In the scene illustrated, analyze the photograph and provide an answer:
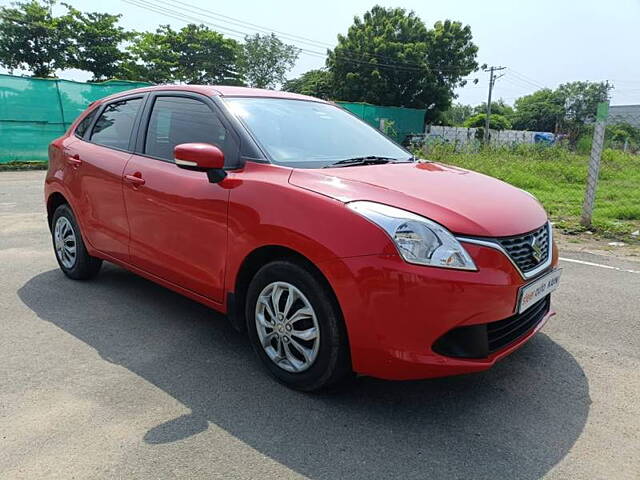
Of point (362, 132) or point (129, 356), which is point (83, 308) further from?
point (362, 132)

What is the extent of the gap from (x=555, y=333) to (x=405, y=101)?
36.6 meters

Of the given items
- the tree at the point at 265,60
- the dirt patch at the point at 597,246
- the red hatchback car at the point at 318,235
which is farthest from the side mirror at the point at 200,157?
the tree at the point at 265,60

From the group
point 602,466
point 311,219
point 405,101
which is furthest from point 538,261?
point 405,101

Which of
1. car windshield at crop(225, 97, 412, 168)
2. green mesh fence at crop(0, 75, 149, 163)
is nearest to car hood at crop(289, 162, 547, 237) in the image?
car windshield at crop(225, 97, 412, 168)

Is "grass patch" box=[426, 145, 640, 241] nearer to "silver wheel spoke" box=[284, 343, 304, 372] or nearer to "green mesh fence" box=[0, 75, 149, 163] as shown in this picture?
"silver wheel spoke" box=[284, 343, 304, 372]

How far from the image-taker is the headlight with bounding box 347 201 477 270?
2305 mm

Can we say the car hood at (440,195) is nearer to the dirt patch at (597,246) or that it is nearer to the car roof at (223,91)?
the car roof at (223,91)

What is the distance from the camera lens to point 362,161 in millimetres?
3287

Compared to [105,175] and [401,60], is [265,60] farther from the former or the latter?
[105,175]

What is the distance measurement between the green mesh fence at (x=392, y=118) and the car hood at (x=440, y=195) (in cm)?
1975

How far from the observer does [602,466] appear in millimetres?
2221

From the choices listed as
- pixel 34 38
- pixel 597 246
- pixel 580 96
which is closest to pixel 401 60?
pixel 34 38

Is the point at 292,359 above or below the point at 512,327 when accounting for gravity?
below

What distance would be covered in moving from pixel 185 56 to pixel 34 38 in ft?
40.6
